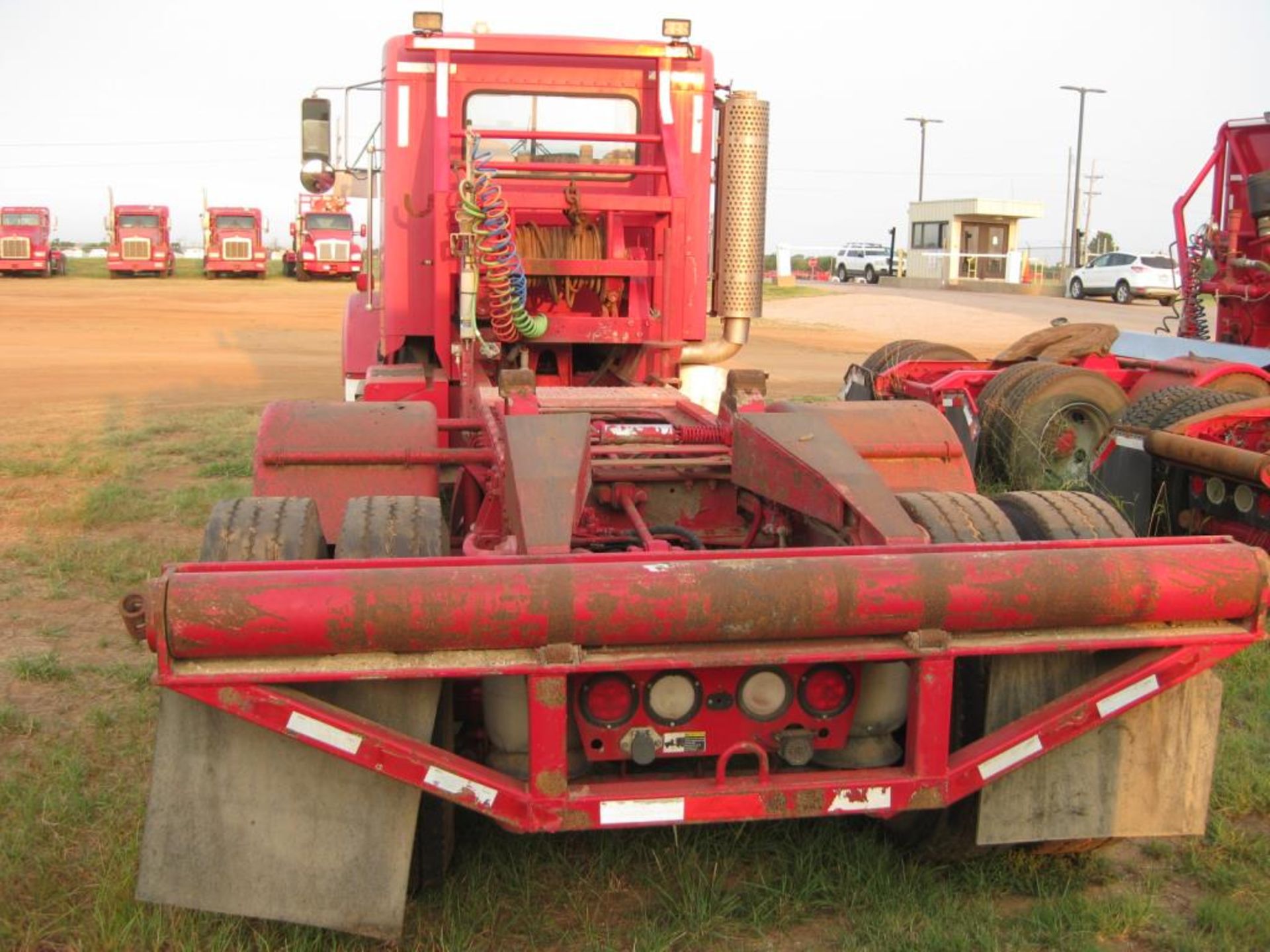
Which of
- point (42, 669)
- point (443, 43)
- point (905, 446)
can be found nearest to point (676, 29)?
point (443, 43)

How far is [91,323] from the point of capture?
2795cm

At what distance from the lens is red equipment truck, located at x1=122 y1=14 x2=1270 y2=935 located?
2986 millimetres

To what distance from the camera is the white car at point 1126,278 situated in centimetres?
3694

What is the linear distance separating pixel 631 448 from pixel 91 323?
1023 inches

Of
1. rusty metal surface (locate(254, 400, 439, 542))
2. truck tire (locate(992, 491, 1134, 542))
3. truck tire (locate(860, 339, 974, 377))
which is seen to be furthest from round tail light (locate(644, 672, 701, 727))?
truck tire (locate(860, 339, 974, 377))

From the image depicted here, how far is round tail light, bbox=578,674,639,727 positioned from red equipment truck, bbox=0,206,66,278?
143 ft

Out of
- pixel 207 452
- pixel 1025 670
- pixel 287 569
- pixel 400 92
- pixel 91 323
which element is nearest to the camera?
pixel 287 569

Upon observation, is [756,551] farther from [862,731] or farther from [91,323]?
[91,323]

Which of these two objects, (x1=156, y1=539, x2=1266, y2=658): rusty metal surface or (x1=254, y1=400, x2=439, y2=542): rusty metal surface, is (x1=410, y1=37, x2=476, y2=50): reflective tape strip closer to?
(x1=254, y1=400, x2=439, y2=542): rusty metal surface

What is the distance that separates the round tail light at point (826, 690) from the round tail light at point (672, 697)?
0.28m

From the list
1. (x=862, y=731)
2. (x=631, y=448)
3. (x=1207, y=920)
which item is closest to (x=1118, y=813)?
(x=1207, y=920)

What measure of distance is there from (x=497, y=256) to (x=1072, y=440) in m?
4.63

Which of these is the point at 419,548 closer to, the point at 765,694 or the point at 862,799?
the point at 765,694

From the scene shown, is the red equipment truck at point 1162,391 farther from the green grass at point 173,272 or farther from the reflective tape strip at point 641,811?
the green grass at point 173,272
